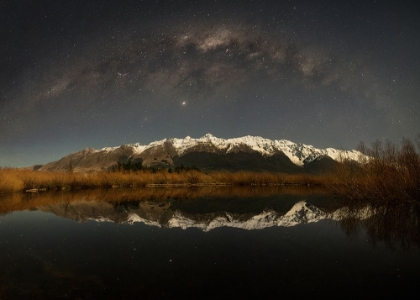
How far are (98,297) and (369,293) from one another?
514 cm

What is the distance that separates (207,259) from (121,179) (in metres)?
46.2

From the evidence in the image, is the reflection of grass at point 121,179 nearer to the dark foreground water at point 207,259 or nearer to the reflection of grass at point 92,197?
the reflection of grass at point 92,197

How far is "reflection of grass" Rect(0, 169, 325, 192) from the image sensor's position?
36.1 meters

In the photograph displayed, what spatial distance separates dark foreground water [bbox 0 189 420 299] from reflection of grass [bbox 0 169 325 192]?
2475 centimetres

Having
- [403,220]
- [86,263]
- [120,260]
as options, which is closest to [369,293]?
[120,260]

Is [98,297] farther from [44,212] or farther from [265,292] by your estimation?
[44,212]

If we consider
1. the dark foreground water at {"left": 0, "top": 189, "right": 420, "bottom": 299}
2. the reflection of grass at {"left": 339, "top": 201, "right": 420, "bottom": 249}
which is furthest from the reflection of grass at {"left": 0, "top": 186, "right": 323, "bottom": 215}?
the reflection of grass at {"left": 339, "top": 201, "right": 420, "bottom": 249}

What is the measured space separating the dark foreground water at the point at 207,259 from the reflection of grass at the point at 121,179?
24.8m

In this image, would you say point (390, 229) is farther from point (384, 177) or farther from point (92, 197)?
point (92, 197)

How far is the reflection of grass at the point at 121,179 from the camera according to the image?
118 ft

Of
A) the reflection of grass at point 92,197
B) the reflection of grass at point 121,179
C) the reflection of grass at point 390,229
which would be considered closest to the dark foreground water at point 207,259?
the reflection of grass at point 390,229

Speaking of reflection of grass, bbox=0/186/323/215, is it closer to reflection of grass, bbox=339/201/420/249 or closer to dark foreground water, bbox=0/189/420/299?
dark foreground water, bbox=0/189/420/299

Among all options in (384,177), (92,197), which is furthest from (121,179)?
(384,177)

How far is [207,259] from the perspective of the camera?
8648 mm
